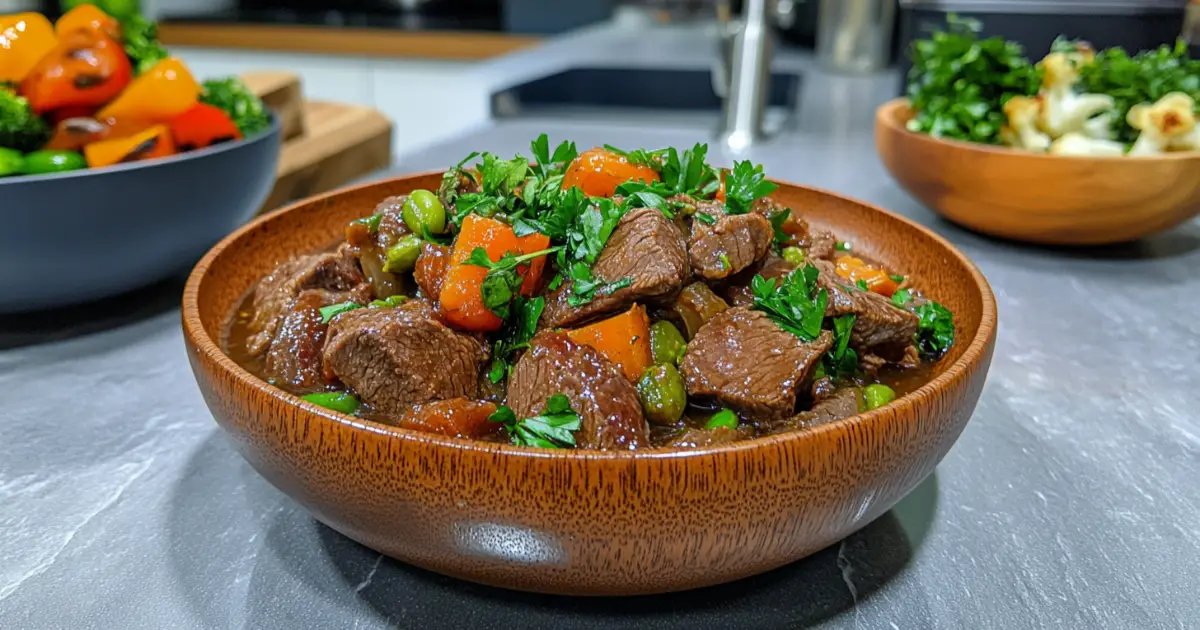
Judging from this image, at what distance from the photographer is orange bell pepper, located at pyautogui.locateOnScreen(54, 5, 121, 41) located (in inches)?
68.1

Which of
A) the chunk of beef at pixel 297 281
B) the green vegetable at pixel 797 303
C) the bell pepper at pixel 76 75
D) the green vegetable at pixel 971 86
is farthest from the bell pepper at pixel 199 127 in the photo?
the green vegetable at pixel 971 86

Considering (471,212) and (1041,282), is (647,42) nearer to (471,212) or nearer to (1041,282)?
(1041,282)

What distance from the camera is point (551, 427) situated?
3.21 feet

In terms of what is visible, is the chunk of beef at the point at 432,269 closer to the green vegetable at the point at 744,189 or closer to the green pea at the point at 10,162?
the green vegetable at the point at 744,189

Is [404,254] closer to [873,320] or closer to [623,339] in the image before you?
[623,339]

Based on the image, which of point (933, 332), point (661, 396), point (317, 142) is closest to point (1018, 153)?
point (933, 332)

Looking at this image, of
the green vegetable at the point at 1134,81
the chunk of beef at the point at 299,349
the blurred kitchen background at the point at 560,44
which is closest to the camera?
the chunk of beef at the point at 299,349

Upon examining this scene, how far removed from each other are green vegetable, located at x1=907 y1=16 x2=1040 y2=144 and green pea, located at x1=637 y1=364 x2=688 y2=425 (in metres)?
1.50

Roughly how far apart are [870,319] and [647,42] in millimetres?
4830

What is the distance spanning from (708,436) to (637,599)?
0.20 metres

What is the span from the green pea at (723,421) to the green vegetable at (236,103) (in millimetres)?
1317

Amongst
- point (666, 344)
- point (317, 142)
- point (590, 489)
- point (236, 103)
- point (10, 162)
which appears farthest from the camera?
point (317, 142)

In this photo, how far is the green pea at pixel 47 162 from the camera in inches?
62.8

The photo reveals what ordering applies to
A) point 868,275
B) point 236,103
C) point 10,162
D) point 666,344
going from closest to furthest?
point 666,344 < point 868,275 < point 10,162 < point 236,103
